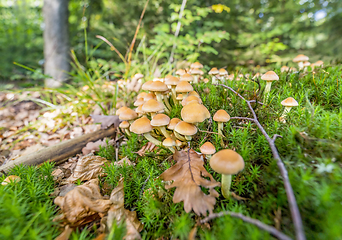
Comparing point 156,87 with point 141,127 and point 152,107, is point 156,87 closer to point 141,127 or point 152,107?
point 152,107

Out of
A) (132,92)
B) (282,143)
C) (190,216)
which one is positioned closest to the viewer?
(190,216)

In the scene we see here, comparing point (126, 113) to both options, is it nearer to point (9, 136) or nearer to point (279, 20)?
point (9, 136)

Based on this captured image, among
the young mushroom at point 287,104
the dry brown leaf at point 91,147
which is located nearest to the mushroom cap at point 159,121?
the dry brown leaf at point 91,147

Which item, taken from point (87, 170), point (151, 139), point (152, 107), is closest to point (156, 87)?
point (152, 107)

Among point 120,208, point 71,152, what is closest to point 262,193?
point 120,208

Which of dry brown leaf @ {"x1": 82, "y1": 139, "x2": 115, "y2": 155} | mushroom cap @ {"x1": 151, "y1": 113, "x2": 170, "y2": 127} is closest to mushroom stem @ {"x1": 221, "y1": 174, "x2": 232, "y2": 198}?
mushroom cap @ {"x1": 151, "y1": 113, "x2": 170, "y2": 127}

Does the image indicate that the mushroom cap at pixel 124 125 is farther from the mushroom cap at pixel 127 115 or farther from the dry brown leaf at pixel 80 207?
the dry brown leaf at pixel 80 207
